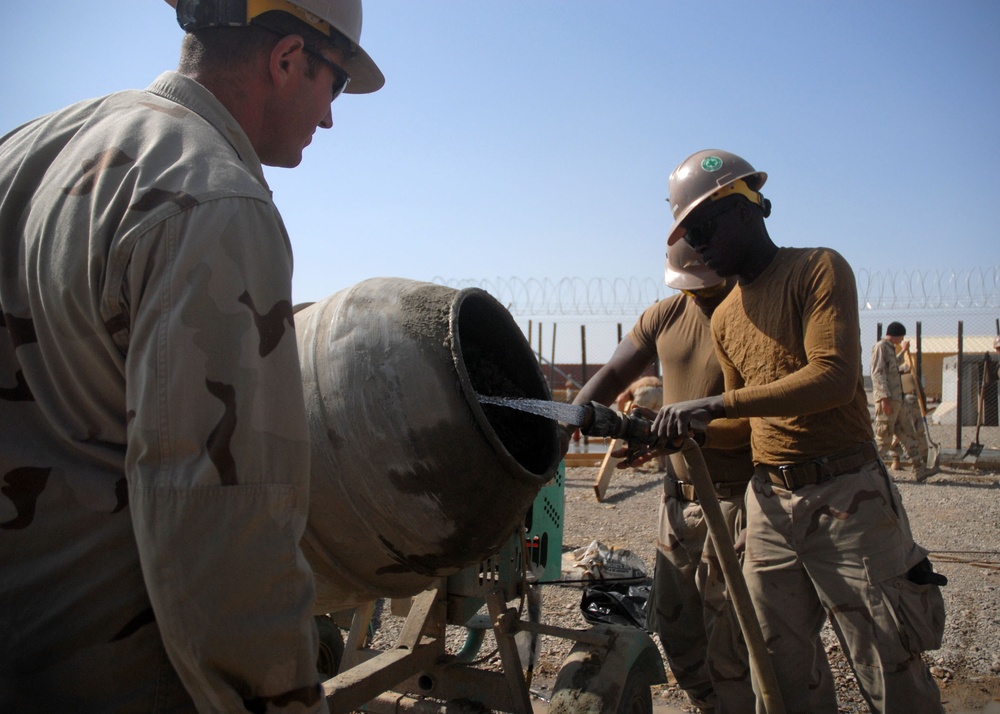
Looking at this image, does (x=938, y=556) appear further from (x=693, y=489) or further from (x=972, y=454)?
(x=972, y=454)

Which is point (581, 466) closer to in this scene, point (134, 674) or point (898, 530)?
point (898, 530)

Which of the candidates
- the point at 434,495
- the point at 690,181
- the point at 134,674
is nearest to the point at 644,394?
the point at 690,181

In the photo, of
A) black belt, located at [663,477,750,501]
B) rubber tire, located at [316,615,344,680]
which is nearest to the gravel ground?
rubber tire, located at [316,615,344,680]

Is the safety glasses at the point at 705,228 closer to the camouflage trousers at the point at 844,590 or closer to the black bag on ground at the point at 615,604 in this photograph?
the camouflage trousers at the point at 844,590

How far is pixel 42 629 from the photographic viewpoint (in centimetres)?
113

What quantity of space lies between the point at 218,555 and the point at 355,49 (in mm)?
1067

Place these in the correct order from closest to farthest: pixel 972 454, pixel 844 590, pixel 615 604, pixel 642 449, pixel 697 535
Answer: pixel 844 590
pixel 642 449
pixel 697 535
pixel 615 604
pixel 972 454

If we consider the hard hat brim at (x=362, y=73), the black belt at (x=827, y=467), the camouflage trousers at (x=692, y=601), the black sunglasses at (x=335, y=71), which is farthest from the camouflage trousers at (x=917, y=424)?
the black sunglasses at (x=335, y=71)

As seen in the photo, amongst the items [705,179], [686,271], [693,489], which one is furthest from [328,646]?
[705,179]

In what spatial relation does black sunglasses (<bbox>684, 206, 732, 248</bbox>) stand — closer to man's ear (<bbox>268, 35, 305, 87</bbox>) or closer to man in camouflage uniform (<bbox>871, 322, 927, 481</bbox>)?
man's ear (<bbox>268, 35, 305, 87</bbox>)

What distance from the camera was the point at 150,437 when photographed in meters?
1.04

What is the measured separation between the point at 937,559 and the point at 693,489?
418cm

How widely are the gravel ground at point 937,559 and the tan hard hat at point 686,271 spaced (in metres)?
2.12

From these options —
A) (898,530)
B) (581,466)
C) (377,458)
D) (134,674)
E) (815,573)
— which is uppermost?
(377,458)
